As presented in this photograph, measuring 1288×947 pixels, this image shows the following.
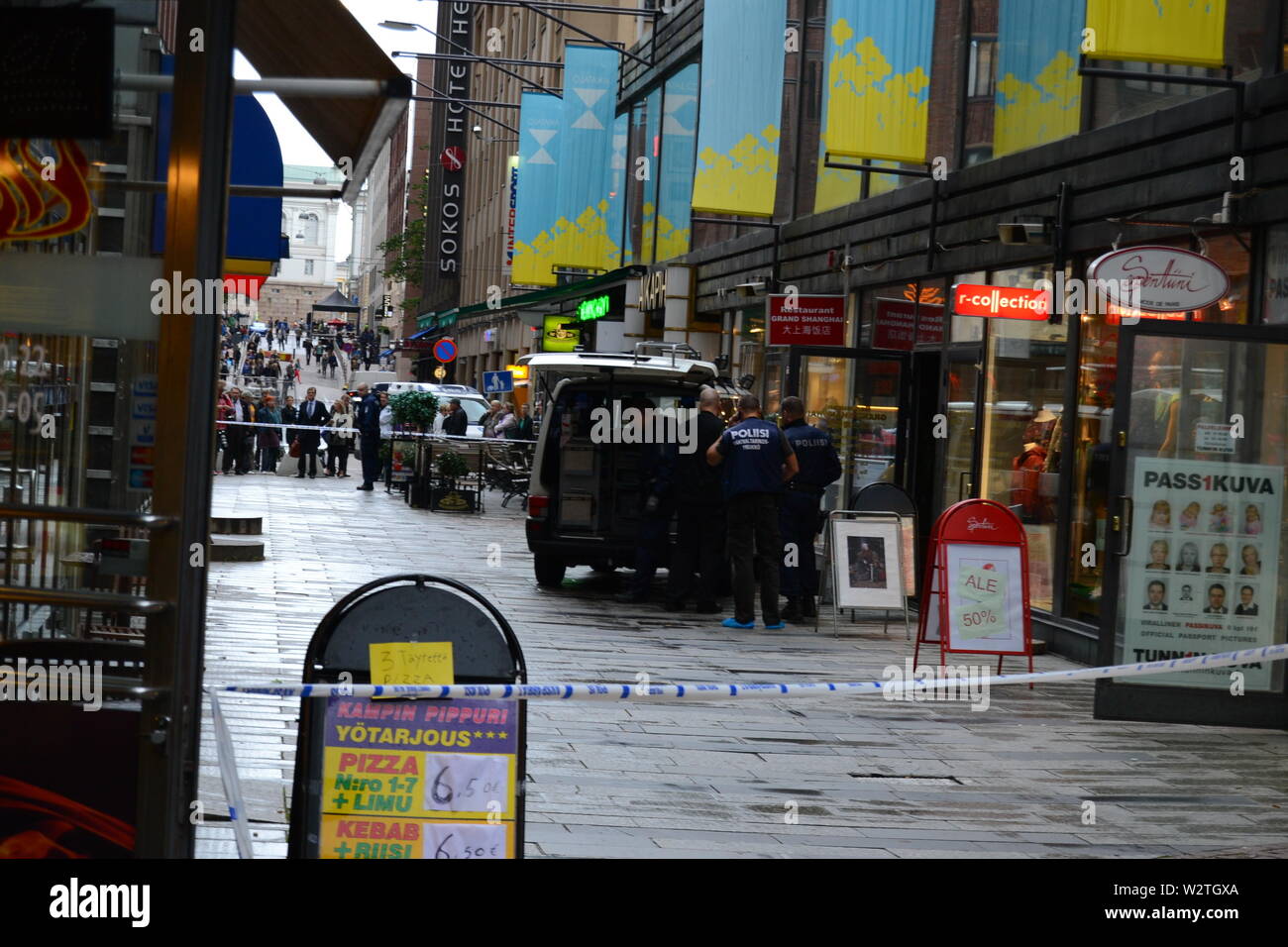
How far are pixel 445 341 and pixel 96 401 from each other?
129 ft

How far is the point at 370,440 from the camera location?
3025 cm

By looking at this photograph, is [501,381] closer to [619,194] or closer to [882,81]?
[619,194]

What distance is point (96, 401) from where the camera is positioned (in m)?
5.06

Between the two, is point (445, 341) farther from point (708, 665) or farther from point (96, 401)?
point (96, 401)

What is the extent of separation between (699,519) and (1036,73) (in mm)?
5241

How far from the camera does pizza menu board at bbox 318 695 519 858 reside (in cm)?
482

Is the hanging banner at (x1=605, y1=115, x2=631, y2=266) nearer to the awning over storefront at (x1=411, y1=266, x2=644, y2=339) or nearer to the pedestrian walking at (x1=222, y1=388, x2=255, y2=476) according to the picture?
the awning over storefront at (x1=411, y1=266, x2=644, y2=339)

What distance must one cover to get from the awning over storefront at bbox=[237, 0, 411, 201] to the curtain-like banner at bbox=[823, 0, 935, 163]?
11949 millimetres

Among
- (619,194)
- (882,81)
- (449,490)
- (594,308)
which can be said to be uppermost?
(619,194)

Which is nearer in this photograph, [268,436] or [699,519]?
[699,519]

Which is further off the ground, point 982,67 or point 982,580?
point 982,67

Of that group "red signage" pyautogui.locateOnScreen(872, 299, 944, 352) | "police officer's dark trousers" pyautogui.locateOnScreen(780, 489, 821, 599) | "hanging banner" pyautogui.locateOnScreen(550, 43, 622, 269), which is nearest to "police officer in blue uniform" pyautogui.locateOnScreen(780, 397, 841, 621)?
"police officer's dark trousers" pyautogui.locateOnScreen(780, 489, 821, 599)

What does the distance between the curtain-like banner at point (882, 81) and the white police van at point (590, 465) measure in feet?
9.26

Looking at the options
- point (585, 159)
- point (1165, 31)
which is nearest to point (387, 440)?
point (585, 159)
